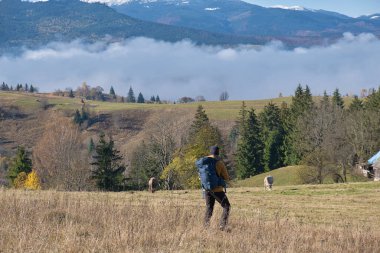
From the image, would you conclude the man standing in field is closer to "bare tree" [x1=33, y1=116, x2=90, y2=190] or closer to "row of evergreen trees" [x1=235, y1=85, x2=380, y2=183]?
"bare tree" [x1=33, y1=116, x2=90, y2=190]

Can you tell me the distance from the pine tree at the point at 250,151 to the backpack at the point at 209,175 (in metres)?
71.3

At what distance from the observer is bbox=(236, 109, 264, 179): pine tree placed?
83.7 meters

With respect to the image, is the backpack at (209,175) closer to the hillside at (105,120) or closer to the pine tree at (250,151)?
the pine tree at (250,151)

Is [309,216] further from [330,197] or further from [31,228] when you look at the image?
[31,228]

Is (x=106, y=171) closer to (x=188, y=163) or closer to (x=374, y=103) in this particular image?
(x=188, y=163)

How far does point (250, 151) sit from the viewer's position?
275 ft

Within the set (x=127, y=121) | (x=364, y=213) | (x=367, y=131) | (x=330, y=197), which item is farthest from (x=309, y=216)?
(x=127, y=121)

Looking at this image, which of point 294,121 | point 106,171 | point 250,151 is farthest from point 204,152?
point 294,121

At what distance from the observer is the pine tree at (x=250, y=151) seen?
83688 millimetres

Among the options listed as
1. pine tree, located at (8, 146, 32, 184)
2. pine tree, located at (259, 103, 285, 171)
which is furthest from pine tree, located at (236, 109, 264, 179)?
pine tree, located at (8, 146, 32, 184)

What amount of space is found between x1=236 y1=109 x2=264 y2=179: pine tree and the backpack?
71.3m

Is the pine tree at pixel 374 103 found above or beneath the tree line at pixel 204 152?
above

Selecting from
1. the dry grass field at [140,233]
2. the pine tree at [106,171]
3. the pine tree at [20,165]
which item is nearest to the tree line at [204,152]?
the pine tree at [106,171]

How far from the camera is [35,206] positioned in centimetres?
1295
